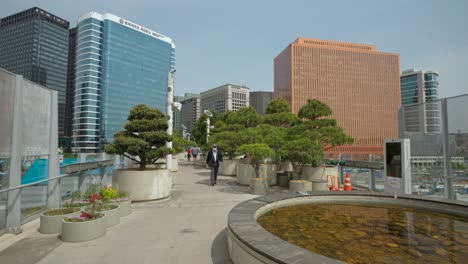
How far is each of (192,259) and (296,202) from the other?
3.03 meters

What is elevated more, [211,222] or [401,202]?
[401,202]

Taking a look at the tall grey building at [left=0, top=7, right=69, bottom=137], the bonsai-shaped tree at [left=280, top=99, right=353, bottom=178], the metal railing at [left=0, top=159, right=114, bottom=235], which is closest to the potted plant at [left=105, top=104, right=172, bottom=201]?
the metal railing at [left=0, top=159, right=114, bottom=235]

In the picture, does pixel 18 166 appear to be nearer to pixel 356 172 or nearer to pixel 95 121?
pixel 356 172

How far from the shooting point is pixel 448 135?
22.6 ft

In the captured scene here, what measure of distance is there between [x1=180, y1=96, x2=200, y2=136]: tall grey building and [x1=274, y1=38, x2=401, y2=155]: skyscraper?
51.9m

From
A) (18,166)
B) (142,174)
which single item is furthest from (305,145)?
(18,166)

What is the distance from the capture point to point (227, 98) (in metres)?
112

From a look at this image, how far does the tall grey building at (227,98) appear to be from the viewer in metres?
112

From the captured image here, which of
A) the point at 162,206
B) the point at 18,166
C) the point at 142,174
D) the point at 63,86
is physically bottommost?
the point at 162,206

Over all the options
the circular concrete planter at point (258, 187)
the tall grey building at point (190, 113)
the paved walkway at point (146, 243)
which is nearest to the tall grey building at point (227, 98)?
the tall grey building at point (190, 113)

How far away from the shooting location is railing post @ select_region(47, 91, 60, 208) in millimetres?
6098

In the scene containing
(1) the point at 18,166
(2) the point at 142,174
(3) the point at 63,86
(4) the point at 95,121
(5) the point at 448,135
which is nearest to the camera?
(1) the point at 18,166

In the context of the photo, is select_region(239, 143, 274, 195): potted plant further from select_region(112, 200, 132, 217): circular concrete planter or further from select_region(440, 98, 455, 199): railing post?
select_region(440, 98, 455, 199): railing post

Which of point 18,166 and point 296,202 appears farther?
point 296,202
